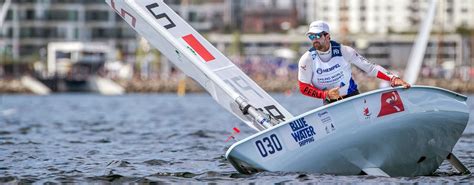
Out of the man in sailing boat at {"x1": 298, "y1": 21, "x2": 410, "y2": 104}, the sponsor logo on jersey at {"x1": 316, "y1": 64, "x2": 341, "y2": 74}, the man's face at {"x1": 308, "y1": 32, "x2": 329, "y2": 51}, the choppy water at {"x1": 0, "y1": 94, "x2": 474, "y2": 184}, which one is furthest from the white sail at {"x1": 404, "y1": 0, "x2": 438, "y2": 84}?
the man's face at {"x1": 308, "y1": 32, "x2": 329, "y2": 51}

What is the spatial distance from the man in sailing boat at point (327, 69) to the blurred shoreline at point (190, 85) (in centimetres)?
7711

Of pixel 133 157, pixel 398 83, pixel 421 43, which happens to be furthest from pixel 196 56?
pixel 421 43

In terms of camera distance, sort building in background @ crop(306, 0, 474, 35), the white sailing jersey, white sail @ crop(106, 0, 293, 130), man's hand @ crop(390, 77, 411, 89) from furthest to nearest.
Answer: building in background @ crop(306, 0, 474, 35)
white sail @ crop(106, 0, 293, 130)
the white sailing jersey
man's hand @ crop(390, 77, 411, 89)

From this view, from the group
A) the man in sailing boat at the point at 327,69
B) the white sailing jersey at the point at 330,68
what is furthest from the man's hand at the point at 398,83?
the white sailing jersey at the point at 330,68

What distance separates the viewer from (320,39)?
14.4 m

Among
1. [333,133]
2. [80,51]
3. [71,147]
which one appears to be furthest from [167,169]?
[80,51]

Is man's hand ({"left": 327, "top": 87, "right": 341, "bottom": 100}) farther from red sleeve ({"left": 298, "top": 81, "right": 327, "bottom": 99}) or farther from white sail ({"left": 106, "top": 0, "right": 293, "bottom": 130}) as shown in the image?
white sail ({"left": 106, "top": 0, "right": 293, "bottom": 130})

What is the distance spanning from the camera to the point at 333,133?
A: 13.9 m

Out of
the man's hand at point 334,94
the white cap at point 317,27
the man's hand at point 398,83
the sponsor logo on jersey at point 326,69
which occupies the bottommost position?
the man's hand at point 334,94

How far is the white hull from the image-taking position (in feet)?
45.1

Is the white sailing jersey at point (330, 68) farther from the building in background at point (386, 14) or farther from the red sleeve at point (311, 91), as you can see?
the building in background at point (386, 14)

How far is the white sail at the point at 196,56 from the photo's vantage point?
15.4 meters

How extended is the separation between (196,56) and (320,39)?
199 cm

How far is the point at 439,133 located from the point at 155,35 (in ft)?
13.4
